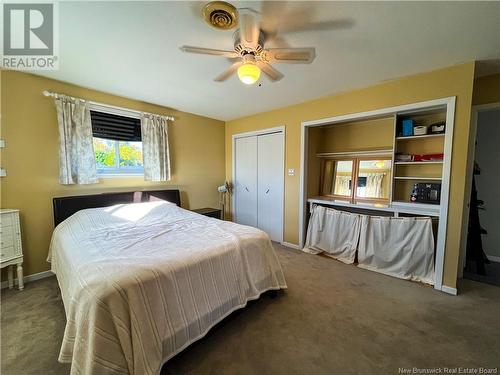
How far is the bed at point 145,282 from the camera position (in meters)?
1.15

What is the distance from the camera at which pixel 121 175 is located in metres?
3.19

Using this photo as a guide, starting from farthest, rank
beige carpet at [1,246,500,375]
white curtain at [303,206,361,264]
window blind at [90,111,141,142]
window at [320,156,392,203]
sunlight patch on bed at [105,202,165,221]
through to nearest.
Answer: window at [320,156,392,203]
white curtain at [303,206,361,264]
window blind at [90,111,141,142]
sunlight patch on bed at [105,202,165,221]
beige carpet at [1,246,500,375]

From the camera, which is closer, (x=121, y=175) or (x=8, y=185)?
(x=8, y=185)

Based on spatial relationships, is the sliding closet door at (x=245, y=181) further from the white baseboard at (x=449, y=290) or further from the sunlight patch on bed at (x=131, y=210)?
the white baseboard at (x=449, y=290)

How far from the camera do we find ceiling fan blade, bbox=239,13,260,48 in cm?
132

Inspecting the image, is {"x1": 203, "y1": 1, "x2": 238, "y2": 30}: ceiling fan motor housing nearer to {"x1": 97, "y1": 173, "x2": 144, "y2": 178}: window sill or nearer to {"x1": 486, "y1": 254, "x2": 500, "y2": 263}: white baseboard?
{"x1": 97, "y1": 173, "x2": 144, "y2": 178}: window sill

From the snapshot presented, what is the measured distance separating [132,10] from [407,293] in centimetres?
360

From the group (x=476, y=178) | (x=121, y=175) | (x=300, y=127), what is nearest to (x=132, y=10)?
(x=121, y=175)

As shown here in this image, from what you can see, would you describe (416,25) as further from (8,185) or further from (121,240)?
(8,185)

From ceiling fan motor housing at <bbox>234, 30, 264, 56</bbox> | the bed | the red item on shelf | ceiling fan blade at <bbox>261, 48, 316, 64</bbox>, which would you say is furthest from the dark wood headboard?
the red item on shelf

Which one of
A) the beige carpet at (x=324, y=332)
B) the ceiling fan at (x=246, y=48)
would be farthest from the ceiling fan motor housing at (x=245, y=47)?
the beige carpet at (x=324, y=332)

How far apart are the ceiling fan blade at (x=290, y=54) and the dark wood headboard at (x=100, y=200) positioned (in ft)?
8.67

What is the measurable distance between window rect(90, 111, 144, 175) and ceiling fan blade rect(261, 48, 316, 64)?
2.49m

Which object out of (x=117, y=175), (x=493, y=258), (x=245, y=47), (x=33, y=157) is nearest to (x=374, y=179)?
(x=493, y=258)
